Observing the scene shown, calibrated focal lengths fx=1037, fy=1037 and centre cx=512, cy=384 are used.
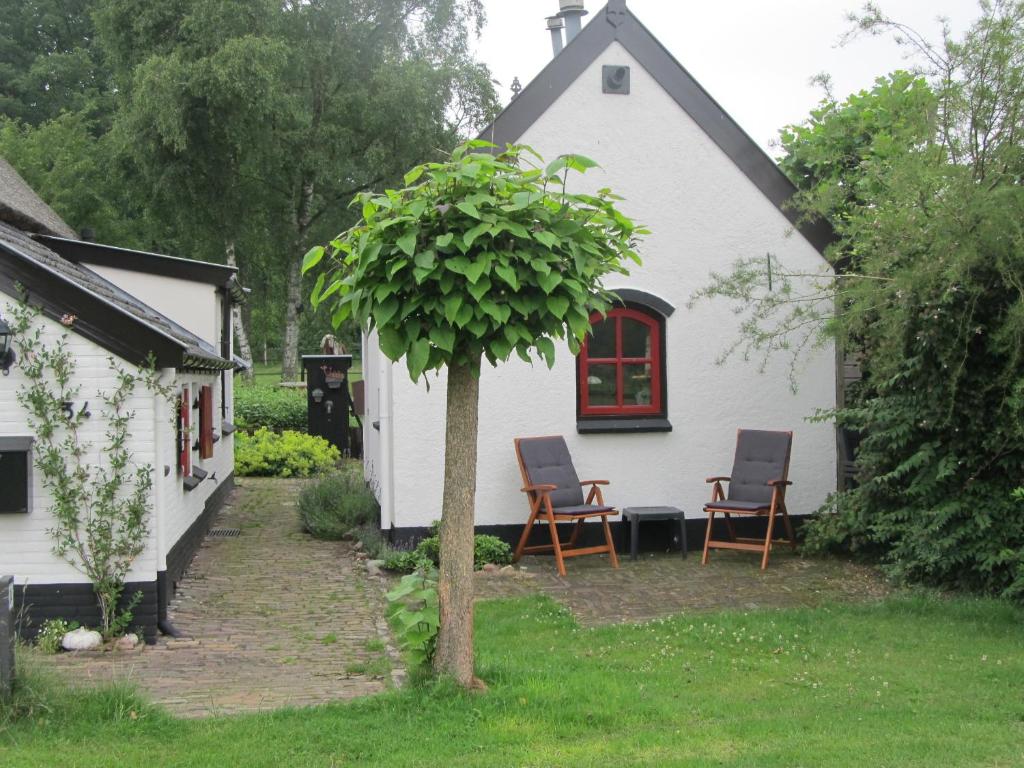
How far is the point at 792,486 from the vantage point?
10672mm

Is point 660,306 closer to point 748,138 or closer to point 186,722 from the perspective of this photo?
point 748,138

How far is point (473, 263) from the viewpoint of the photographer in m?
4.85

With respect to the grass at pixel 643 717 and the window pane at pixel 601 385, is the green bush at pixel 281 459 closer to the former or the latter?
the window pane at pixel 601 385

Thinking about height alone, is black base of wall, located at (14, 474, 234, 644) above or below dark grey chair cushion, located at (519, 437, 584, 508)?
below

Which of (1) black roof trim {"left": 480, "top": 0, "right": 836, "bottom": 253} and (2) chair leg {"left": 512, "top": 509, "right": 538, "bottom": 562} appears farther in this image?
(1) black roof trim {"left": 480, "top": 0, "right": 836, "bottom": 253}

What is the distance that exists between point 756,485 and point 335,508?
16.4 ft

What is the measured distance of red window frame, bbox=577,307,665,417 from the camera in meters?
10.3

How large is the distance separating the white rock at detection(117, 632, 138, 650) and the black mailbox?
43.6 feet

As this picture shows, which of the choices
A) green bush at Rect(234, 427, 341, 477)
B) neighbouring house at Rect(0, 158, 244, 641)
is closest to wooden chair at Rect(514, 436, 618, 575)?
neighbouring house at Rect(0, 158, 244, 641)

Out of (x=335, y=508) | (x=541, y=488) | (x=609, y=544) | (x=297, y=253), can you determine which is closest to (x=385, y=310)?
(x=541, y=488)

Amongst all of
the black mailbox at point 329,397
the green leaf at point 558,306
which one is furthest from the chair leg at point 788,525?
the black mailbox at point 329,397

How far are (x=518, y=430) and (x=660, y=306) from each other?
188 centimetres

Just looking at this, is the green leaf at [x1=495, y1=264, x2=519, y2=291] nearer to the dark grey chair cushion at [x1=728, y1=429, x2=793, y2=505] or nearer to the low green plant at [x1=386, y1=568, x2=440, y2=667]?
the low green plant at [x1=386, y1=568, x2=440, y2=667]

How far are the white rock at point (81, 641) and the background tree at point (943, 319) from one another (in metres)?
5.92
